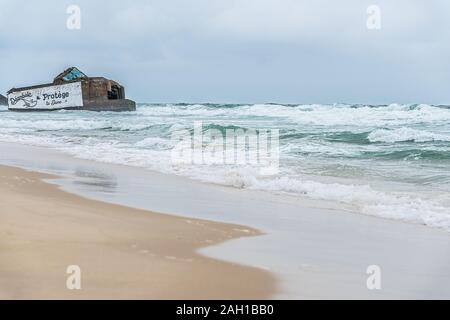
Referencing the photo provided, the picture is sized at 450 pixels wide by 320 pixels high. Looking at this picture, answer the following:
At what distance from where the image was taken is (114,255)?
3.96 metres

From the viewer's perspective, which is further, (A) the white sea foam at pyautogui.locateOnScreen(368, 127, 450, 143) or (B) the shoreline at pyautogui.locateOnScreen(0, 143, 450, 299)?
(A) the white sea foam at pyautogui.locateOnScreen(368, 127, 450, 143)

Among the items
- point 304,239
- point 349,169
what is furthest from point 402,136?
point 304,239

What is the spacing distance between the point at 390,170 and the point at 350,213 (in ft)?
15.9

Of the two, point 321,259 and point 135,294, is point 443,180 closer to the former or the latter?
point 321,259

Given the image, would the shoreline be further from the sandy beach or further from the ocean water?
the ocean water

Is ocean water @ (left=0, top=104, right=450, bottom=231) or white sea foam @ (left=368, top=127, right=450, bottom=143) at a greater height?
white sea foam @ (left=368, top=127, right=450, bottom=143)

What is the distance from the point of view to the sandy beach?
127 inches

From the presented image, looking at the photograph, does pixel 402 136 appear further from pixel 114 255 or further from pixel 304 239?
pixel 114 255

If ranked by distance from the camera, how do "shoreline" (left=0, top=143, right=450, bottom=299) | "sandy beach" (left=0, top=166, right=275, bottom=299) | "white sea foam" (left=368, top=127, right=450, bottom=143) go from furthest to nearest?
1. "white sea foam" (left=368, top=127, right=450, bottom=143)
2. "shoreline" (left=0, top=143, right=450, bottom=299)
3. "sandy beach" (left=0, top=166, right=275, bottom=299)

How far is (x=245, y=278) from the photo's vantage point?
3615 mm

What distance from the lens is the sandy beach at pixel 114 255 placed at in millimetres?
3236

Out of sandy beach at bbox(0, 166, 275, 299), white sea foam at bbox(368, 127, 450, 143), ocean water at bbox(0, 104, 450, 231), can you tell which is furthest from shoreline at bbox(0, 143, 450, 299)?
white sea foam at bbox(368, 127, 450, 143)

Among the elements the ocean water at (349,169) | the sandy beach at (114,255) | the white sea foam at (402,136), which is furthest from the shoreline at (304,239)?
the white sea foam at (402,136)
